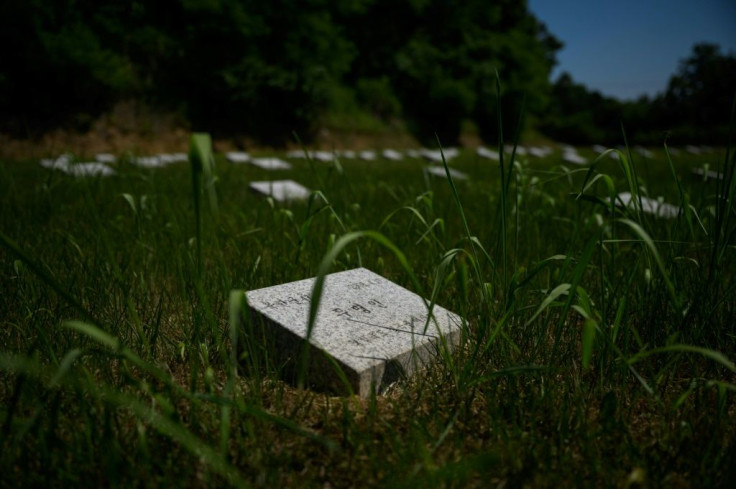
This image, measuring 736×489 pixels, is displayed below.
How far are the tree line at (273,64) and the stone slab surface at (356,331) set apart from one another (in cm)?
91

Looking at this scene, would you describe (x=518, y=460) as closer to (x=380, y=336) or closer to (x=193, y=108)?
(x=380, y=336)

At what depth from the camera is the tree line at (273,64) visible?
694 centimetres

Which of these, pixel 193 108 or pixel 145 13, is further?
pixel 193 108

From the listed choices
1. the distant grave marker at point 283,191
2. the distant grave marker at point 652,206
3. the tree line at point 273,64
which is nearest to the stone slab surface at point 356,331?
the distant grave marker at point 652,206

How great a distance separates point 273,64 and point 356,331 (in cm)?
1001

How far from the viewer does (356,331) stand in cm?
102

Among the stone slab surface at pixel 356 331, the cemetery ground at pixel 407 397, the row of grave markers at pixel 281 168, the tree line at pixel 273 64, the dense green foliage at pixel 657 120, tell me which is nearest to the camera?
the cemetery ground at pixel 407 397

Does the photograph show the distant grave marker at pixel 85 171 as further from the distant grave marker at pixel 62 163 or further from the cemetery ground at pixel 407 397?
the cemetery ground at pixel 407 397

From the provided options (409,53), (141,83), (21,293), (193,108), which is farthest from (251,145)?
(21,293)

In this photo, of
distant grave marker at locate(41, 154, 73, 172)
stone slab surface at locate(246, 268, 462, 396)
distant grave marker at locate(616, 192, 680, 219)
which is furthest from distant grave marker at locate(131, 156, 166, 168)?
distant grave marker at locate(616, 192, 680, 219)

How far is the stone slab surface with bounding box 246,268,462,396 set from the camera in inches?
36.4

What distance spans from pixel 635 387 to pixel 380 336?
1.87ft

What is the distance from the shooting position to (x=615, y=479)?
695mm

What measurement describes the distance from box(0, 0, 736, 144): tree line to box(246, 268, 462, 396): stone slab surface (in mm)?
910
